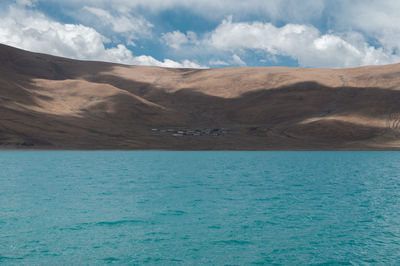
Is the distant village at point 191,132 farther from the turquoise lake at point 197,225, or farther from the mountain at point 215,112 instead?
the turquoise lake at point 197,225

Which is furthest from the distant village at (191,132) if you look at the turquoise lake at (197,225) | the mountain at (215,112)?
the turquoise lake at (197,225)

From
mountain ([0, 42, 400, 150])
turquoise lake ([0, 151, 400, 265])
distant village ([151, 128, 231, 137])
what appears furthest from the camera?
distant village ([151, 128, 231, 137])

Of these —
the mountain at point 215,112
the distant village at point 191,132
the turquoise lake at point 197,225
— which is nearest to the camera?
the turquoise lake at point 197,225

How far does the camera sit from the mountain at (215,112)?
4459 inches

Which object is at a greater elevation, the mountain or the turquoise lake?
the mountain

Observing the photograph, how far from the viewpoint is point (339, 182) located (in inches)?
1297

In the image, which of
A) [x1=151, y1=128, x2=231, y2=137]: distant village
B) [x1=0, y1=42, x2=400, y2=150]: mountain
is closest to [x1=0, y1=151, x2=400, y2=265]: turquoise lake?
[x1=0, y1=42, x2=400, y2=150]: mountain

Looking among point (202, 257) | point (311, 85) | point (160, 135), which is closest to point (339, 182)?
point (202, 257)

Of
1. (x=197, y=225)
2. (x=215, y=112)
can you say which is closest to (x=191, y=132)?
(x=215, y=112)

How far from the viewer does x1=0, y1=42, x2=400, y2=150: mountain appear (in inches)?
4459

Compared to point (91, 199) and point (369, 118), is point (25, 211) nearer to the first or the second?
point (91, 199)

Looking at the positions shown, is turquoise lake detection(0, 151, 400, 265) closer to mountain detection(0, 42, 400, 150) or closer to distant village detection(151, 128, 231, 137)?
mountain detection(0, 42, 400, 150)

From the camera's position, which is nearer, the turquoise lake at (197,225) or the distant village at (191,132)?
the turquoise lake at (197,225)

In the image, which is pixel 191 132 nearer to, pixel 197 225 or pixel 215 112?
pixel 215 112
